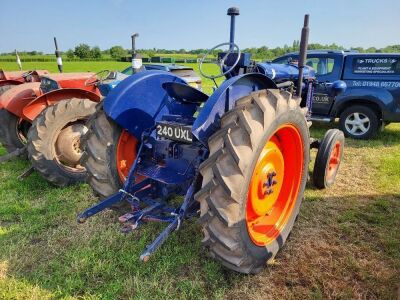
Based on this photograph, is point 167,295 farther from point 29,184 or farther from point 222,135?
point 29,184

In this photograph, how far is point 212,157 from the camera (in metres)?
1.88

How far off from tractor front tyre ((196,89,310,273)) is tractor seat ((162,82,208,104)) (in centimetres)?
63

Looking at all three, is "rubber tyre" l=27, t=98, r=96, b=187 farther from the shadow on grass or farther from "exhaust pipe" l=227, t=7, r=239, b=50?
"exhaust pipe" l=227, t=7, r=239, b=50

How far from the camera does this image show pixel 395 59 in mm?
5980

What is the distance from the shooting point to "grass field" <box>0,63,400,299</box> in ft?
7.33

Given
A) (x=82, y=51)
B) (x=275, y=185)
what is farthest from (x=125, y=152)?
(x=82, y=51)

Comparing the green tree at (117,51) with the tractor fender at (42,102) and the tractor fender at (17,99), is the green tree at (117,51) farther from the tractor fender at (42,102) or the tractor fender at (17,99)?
the tractor fender at (42,102)

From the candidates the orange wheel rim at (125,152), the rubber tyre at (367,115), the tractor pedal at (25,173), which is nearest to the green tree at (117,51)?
the rubber tyre at (367,115)

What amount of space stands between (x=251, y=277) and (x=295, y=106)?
125cm

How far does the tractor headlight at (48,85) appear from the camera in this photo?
15.6 feet

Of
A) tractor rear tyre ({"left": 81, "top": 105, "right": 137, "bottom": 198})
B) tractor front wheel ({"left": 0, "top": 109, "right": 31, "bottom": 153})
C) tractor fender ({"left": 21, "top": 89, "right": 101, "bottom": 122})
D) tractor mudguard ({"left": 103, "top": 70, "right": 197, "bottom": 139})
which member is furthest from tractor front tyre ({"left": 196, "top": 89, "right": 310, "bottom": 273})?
tractor front wheel ({"left": 0, "top": 109, "right": 31, "bottom": 153})

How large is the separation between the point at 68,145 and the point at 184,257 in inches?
87.4

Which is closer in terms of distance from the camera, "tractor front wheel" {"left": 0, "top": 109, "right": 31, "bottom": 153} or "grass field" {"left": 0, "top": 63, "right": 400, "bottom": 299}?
"grass field" {"left": 0, "top": 63, "right": 400, "bottom": 299}

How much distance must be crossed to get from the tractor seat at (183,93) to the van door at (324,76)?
15.0 ft
